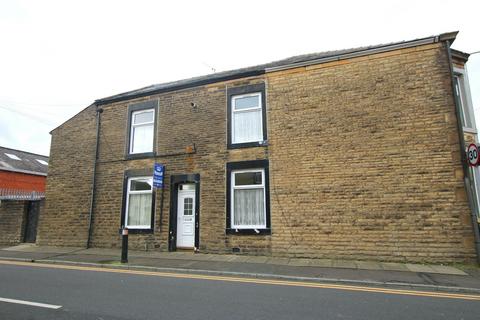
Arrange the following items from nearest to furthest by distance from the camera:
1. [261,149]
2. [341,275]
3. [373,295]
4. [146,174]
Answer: [373,295]
[341,275]
[261,149]
[146,174]

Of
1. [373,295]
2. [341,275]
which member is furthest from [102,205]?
[373,295]

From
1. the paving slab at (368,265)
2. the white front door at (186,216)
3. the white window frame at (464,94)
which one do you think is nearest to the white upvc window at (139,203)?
the white front door at (186,216)

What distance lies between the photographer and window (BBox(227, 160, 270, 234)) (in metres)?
10.7

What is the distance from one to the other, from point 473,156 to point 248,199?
673cm

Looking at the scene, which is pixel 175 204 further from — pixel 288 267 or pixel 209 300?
pixel 209 300

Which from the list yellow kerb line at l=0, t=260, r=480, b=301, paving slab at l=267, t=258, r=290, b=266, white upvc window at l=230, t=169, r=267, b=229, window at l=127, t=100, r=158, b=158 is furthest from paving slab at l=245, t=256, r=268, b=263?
window at l=127, t=100, r=158, b=158

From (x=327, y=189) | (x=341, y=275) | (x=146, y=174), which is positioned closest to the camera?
(x=341, y=275)

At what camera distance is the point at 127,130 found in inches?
523

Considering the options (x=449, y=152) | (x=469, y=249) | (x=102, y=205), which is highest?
(x=449, y=152)

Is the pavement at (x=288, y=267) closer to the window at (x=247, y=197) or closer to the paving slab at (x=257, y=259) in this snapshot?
the paving slab at (x=257, y=259)

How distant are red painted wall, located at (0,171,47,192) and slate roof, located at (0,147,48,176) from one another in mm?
353

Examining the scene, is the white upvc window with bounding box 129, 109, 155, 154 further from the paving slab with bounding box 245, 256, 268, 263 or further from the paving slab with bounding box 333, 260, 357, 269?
the paving slab with bounding box 333, 260, 357, 269

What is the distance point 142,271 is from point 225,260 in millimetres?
2442

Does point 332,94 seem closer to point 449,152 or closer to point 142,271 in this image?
point 449,152
